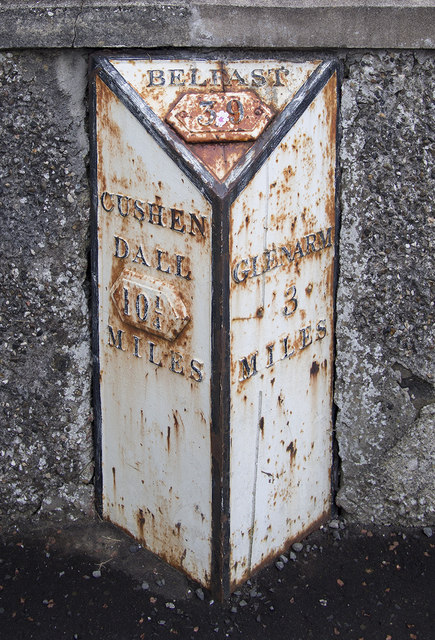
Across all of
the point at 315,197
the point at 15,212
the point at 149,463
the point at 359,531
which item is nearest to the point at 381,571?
the point at 359,531

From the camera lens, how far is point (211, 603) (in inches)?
110

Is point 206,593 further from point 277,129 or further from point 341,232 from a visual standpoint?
point 277,129

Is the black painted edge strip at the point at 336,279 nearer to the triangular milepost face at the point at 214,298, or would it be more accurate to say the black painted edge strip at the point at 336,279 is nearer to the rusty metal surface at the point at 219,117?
the triangular milepost face at the point at 214,298

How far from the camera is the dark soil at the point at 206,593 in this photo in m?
2.71

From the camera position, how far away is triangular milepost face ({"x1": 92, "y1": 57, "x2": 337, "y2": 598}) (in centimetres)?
247

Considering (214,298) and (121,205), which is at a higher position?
(121,205)

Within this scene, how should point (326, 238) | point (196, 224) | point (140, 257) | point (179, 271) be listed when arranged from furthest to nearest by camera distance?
point (326, 238) → point (140, 257) → point (179, 271) → point (196, 224)

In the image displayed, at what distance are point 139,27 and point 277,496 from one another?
1557 millimetres

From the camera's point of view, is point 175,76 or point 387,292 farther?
point 387,292

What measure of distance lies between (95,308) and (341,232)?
858 millimetres

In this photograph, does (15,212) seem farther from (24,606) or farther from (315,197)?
(24,606)

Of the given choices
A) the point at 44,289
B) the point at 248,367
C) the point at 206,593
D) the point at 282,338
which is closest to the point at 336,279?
the point at 282,338

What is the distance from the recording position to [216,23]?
2.51 meters

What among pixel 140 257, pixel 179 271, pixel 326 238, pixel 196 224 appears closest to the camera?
pixel 196 224
